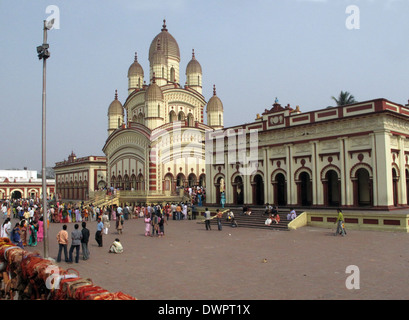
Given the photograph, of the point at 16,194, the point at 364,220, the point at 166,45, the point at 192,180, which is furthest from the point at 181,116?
the point at 16,194

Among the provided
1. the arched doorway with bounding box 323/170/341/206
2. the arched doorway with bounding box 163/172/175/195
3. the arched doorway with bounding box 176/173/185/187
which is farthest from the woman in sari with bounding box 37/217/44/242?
the arched doorway with bounding box 176/173/185/187

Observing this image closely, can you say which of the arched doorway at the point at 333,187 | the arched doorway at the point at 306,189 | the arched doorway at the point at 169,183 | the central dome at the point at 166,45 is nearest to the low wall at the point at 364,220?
the arched doorway at the point at 333,187

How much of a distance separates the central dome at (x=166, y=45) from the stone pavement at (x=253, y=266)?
33.3 metres

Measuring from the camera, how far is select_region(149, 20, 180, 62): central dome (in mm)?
46812

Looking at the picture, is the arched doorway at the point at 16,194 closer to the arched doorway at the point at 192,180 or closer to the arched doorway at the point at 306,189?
the arched doorway at the point at 192,180

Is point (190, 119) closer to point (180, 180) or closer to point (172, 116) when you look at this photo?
point (172, 116)

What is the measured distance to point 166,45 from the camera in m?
46.9

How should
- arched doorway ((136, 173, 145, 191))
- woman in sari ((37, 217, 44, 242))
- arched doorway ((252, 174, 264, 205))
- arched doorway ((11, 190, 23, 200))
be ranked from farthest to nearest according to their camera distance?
arched doorway ((11, 190, 23, 200))
arched doorway ((136, 173, 145, 191))
arched doorway ((252, 174, 264, 205))
woman in sari ((37, 217, 44, 242))

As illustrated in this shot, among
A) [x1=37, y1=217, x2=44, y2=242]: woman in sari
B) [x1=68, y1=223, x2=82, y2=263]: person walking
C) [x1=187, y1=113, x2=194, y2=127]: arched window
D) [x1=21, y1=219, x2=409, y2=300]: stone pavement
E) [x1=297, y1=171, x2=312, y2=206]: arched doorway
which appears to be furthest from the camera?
[x1=187, y1=113, x2=194, y2=127]: arched window

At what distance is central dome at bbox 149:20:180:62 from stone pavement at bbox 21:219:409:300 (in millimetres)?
33275

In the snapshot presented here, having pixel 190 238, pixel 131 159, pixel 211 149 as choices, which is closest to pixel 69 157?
pixel 131 159

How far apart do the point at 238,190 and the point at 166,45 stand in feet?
81.7

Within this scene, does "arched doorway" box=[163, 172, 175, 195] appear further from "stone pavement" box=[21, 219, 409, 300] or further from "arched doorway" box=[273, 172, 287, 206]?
"stone pavement" box=[21, 219, 409, 300]

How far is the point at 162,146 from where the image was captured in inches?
1630
